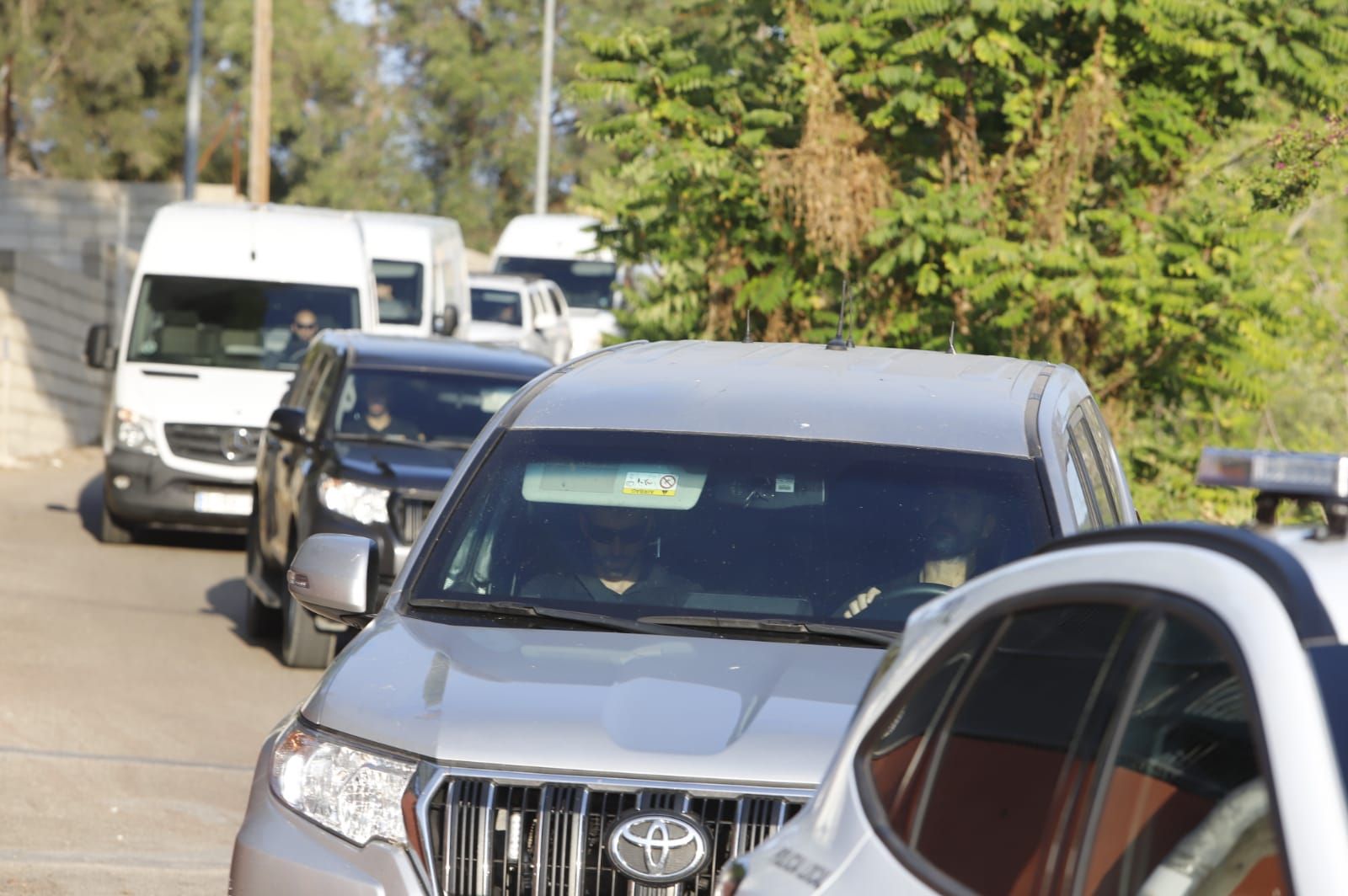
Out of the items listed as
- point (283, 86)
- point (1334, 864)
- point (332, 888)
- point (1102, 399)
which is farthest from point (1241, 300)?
point (283, 86)

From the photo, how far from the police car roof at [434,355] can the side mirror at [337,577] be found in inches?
298

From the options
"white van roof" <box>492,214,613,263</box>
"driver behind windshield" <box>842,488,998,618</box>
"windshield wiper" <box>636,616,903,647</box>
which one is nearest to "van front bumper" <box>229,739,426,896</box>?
"windshield wiper" <box>636,616,903,647</box>

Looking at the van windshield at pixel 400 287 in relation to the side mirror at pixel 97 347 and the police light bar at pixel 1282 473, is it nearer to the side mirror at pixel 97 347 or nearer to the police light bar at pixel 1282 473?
the side mirror at pixel 97 347

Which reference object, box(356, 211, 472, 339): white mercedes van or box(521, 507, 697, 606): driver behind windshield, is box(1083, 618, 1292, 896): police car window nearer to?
box(521, 507, 697, 606): driver behind windshield

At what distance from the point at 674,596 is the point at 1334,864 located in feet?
10.9

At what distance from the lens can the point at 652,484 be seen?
5273mm

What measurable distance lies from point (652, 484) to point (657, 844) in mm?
1427

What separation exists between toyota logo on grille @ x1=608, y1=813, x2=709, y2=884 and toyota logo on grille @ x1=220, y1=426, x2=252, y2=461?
12.6 metres

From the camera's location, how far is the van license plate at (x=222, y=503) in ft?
53.0

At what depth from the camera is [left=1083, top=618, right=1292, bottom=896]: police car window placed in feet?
6.86

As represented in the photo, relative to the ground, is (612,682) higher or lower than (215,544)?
higher

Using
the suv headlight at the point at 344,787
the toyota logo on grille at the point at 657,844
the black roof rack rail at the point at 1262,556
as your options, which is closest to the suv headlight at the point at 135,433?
the suv headlight at the point at 344,787

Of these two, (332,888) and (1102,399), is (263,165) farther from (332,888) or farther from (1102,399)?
(332,888)

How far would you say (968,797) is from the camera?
8.57ft
